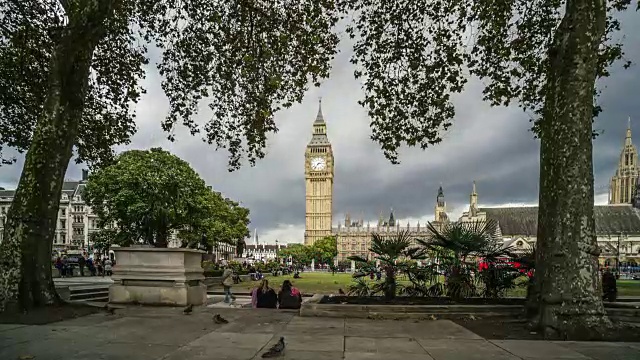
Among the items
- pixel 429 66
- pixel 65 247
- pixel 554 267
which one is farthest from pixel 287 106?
pixel 65 247

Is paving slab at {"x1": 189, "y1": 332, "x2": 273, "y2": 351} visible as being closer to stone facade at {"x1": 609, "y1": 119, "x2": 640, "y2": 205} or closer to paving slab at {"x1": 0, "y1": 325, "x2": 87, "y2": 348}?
paving slab at {"x1": 0, "y1": 325, "x2": 87, "y2": 348}

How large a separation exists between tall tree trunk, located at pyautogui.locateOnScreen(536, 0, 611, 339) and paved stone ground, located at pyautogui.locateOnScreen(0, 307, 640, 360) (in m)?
0.86

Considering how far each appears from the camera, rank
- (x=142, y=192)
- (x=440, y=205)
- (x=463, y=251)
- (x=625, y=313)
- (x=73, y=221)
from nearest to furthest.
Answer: (x=625, y=313)
(x=463, y=251)
(x=142, y=192)
(x=73, y=221)
(x=440, y=205)

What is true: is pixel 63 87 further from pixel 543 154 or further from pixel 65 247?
pixel 65 247

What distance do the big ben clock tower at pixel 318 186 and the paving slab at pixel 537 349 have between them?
152 m

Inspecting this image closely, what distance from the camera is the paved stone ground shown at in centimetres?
576

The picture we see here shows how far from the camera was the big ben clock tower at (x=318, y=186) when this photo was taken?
159875mm

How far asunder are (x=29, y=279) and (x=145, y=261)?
9.09 ft

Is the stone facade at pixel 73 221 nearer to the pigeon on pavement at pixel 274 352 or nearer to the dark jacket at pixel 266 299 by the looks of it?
the dark jacket at pixel 266 299

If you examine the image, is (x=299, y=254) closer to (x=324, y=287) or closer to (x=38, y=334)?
(x=324, y=287)

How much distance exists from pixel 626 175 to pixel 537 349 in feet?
519

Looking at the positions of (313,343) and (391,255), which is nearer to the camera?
(313,343)

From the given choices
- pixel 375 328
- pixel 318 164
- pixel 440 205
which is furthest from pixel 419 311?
pixel 440 205

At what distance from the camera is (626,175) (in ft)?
445
